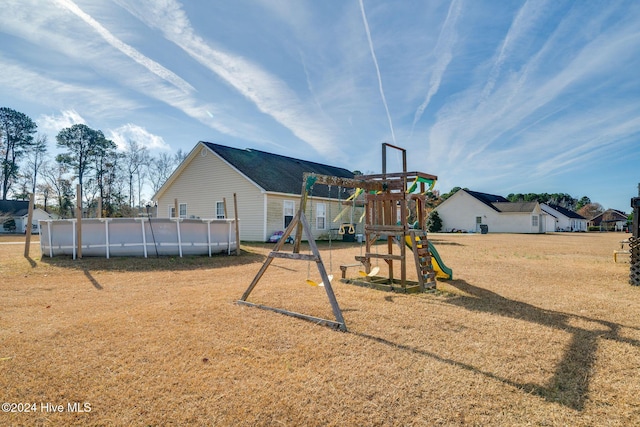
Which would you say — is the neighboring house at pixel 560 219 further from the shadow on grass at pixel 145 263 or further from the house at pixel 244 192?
the shadow on grass at pixel 145 263

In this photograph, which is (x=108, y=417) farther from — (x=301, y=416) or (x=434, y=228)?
(x=434, y=228)

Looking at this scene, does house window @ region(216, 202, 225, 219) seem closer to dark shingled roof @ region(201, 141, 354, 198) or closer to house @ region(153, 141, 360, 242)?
house @ region(153, 141, 360, 242)

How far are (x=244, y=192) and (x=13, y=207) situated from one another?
41.0 meters

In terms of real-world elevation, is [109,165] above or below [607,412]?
above

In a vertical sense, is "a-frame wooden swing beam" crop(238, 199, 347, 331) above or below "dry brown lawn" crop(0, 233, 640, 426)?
above

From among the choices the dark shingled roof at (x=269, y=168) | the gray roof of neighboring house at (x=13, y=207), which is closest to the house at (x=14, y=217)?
the gray roof of neighboring house at (x=13, y=207)

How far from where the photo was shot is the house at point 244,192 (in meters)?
20.3

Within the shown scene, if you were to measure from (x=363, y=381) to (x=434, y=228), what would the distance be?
43.8 m

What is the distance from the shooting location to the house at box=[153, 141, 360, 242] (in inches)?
800

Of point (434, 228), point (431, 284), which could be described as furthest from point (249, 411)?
point (434, 228)

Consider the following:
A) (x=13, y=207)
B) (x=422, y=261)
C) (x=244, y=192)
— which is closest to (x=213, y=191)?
(x=244, y=192)

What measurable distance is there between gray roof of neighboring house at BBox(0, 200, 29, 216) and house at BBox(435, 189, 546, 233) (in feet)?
172

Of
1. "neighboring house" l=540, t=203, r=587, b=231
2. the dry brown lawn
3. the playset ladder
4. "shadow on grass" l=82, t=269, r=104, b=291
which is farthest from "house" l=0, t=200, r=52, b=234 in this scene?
"neighboring house" l=540, t=203, r=587, b=231

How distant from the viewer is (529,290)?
7.79m
